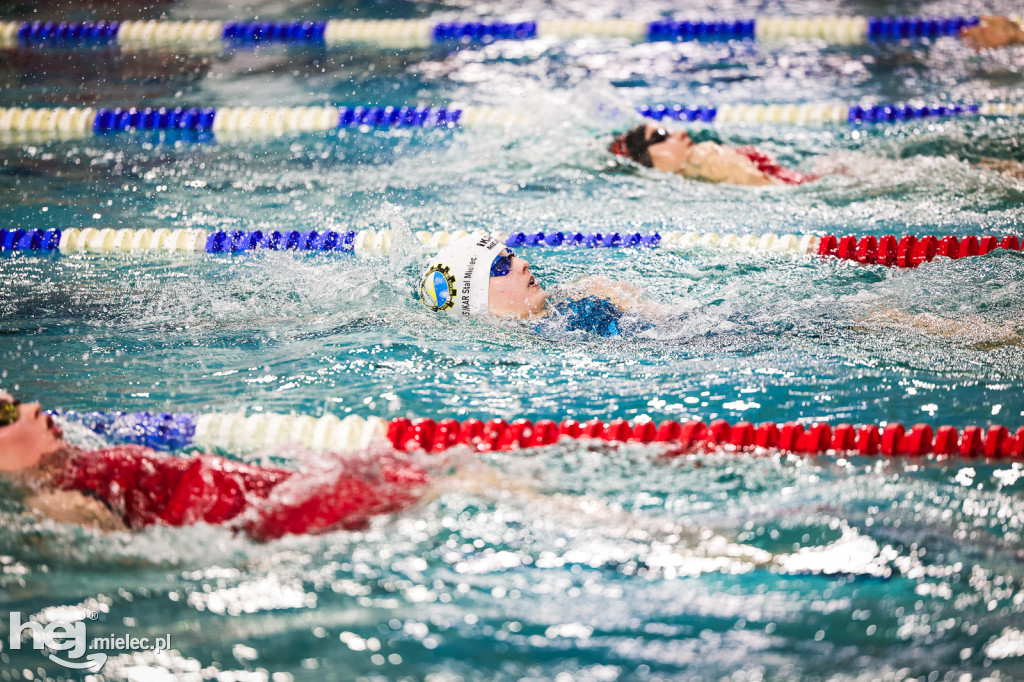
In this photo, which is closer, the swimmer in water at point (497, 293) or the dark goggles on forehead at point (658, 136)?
the swimmer in water at point (497, 293)

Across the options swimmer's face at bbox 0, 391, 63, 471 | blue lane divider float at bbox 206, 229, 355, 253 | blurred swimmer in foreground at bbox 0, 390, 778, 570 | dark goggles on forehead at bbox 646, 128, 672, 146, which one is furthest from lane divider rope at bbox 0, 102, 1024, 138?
swimmer's face at bbox 0, 391, 63, 471

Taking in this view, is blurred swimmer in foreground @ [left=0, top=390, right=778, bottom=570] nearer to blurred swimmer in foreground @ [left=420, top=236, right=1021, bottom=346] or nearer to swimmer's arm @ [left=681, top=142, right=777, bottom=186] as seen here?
blurred swimmer in foreground @ [left=420, top=236, right=1021, bottom=346]

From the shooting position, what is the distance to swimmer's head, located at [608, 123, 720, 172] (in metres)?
5.42

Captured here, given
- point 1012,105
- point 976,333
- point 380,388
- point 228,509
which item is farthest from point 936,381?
point 1012,105

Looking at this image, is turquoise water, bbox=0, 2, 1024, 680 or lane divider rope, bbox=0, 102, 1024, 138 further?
lane divider rope, bbox=0, 102, 1024, 138

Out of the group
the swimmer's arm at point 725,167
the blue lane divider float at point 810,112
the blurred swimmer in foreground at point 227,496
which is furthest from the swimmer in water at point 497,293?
the blue lane divider float at point 810,112

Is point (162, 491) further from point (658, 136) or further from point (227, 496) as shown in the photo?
point (658, 136)

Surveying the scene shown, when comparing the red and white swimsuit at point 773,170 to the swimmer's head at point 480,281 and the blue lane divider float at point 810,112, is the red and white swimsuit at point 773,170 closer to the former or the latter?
the blue lane divider float at point 810,112

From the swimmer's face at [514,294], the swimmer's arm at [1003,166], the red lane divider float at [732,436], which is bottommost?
the red lane divider float at [732,436]

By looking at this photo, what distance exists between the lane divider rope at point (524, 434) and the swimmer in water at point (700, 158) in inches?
98.2

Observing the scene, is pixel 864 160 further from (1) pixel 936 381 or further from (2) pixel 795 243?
(1) pixel 936 381

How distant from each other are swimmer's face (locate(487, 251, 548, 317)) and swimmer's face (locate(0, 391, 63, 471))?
1.65m

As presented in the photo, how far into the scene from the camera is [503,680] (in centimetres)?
210

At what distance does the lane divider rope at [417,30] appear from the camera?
829cm
